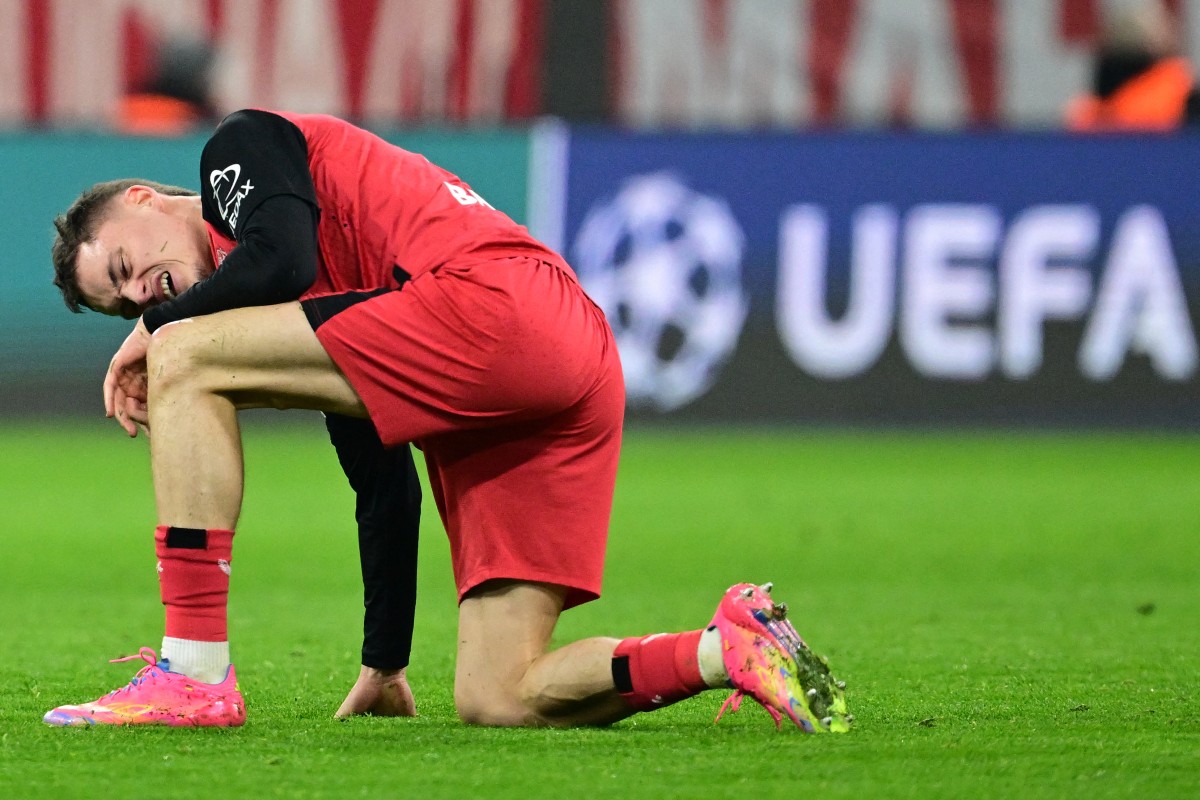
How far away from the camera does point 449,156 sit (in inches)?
410

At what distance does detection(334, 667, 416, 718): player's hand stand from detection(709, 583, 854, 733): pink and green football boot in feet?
2.50

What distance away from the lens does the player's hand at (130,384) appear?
347 cm

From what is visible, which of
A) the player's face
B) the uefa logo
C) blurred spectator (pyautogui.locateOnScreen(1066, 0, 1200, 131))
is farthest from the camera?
blurred spectator (pyautogui.locateOnScreen(1066, 0, 1200, 131))

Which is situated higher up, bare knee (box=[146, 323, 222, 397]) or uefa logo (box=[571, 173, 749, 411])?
bare knee (box=[146, 323, 222, 397])

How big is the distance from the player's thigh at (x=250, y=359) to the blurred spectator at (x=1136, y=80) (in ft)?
28.2

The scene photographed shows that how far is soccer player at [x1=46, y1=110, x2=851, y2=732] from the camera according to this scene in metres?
3.36

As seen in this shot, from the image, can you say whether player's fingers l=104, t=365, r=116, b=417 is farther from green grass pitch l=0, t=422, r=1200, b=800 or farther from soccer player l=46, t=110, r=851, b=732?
green grass pitch l=0, t=422, r=1200, b=800

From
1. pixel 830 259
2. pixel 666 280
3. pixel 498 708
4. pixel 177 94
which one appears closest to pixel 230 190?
pixel 498 708

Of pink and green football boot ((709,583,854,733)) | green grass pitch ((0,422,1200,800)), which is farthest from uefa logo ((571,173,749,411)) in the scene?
pink and green football boot ((709,583,854,733))

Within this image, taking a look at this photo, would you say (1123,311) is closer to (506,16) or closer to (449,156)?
(449,156)

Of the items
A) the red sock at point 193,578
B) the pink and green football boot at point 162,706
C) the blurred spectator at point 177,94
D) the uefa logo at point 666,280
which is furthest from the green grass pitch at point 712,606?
the blurred spectator at point 177,94

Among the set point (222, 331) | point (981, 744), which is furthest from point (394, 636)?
point (981, 744)

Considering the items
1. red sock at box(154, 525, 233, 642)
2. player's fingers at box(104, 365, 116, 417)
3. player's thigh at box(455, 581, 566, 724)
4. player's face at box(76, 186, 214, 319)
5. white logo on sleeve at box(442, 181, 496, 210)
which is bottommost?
player's thigh at box(455, 581, 566, 724)

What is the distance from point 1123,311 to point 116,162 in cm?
540
